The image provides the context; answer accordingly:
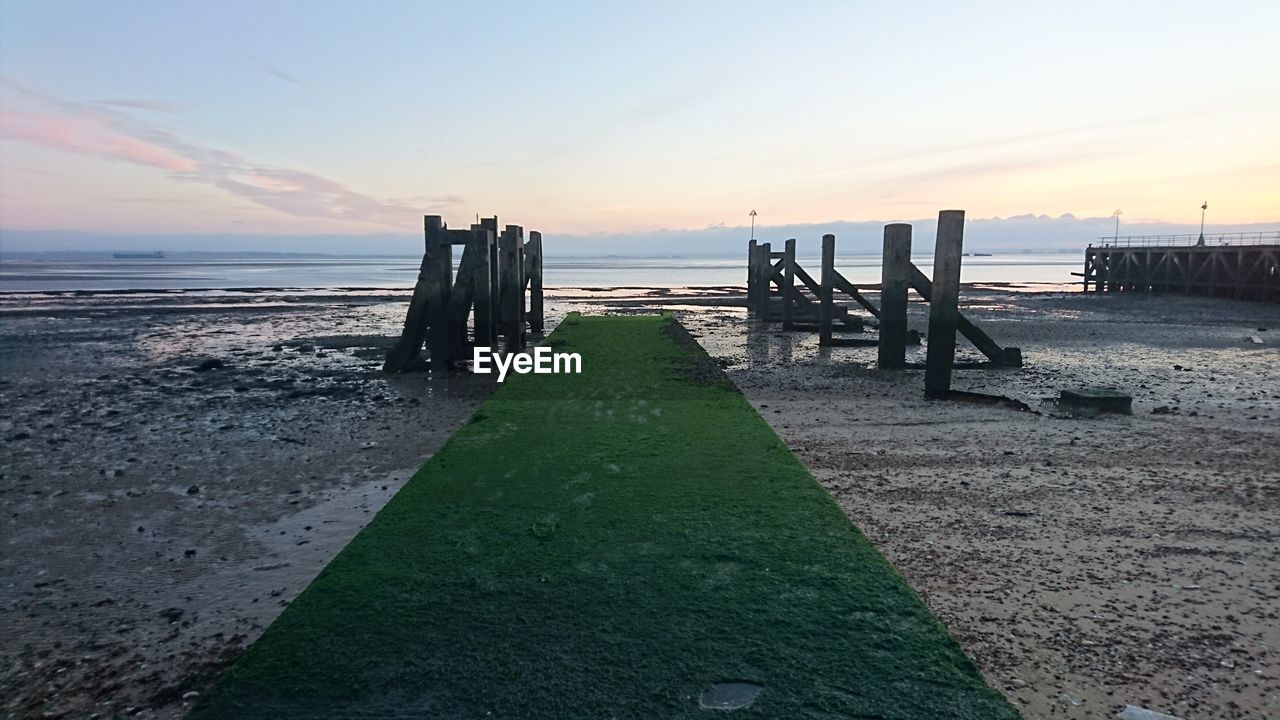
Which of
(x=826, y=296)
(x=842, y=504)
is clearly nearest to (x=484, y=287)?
(x=826, y=296)

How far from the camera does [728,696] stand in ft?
12.0

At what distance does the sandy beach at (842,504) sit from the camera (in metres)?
4.20

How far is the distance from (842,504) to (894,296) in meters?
9.19

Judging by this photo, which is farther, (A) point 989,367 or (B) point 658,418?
(A) point 989,367

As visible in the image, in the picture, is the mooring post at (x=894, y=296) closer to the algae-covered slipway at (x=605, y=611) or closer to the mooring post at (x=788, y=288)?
the mooring post at (x=788, y=288)

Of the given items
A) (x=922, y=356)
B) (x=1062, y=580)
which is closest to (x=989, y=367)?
(x=922, y=356)

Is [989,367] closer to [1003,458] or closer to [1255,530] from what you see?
[1003,458]

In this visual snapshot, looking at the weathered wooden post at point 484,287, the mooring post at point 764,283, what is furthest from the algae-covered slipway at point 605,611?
the mooring post at point 764,283

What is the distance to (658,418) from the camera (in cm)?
1005

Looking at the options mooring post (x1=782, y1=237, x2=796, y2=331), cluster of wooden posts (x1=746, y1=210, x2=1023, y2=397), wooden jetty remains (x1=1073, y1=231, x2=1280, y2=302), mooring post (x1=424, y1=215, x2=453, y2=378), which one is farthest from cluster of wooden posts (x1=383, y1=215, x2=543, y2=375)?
wooden jetty remains (x1=1073, y1=231, x2=1280, y2=302)

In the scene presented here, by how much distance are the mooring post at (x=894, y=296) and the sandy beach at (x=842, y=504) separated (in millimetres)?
563

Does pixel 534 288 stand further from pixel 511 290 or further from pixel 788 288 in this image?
pixel 788 288

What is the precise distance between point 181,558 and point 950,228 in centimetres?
1148

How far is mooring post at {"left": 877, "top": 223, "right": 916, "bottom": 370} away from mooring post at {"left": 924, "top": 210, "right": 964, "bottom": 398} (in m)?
2.00
